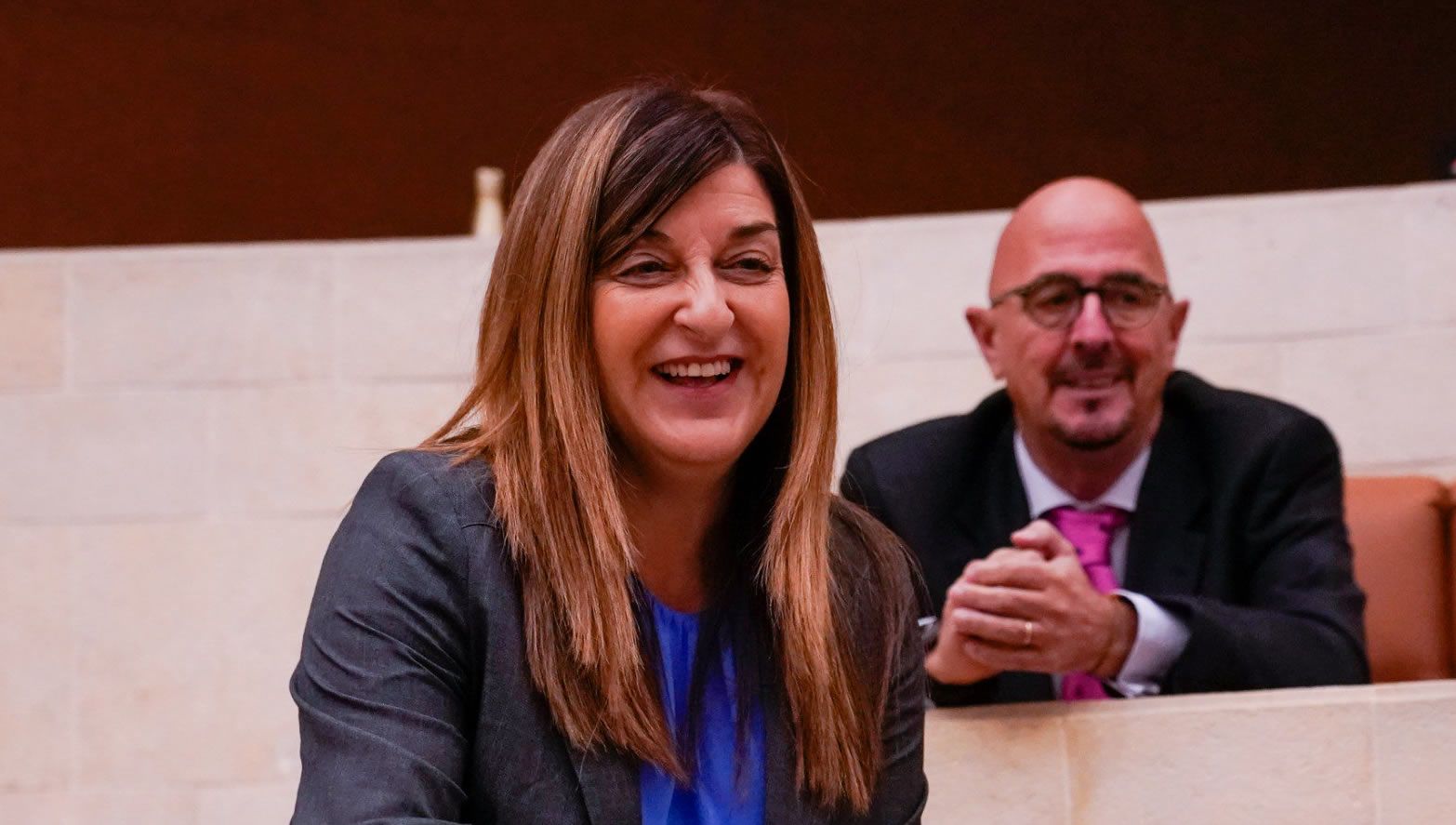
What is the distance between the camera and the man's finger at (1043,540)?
62.0 inches

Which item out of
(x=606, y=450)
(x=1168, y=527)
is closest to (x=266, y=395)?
(x=1168, y=527)

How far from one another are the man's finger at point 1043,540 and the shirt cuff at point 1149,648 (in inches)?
4.2

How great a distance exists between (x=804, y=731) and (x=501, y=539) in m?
0.26

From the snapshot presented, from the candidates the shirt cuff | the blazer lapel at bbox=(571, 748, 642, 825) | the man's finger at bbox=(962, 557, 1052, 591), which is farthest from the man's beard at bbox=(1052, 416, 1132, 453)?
the blazer lapel at bbox=(571, 748, 642, 825)

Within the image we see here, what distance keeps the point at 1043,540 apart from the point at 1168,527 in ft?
1.21

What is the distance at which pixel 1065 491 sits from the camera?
6.59ft

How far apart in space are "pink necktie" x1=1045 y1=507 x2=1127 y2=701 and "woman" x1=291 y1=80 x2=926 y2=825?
0.64m

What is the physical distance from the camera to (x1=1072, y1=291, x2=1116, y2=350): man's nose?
1997mm

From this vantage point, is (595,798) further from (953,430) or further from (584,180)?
(953,430)

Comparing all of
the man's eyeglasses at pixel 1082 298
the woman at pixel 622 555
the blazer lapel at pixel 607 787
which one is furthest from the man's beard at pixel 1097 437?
the blazer lapel at pixel 607 787

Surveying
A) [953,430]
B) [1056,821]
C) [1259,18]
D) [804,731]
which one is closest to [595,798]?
[804,731]

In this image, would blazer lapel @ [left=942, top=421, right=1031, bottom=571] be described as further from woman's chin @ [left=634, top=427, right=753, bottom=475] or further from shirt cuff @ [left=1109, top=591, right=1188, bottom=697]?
woman's chin @ [left=634, top=427, right=753, bottom=475]

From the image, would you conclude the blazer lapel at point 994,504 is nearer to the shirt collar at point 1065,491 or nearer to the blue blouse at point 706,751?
the shirt collar at point 1065,491

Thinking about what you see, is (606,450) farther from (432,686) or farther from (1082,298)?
(1082,298)
